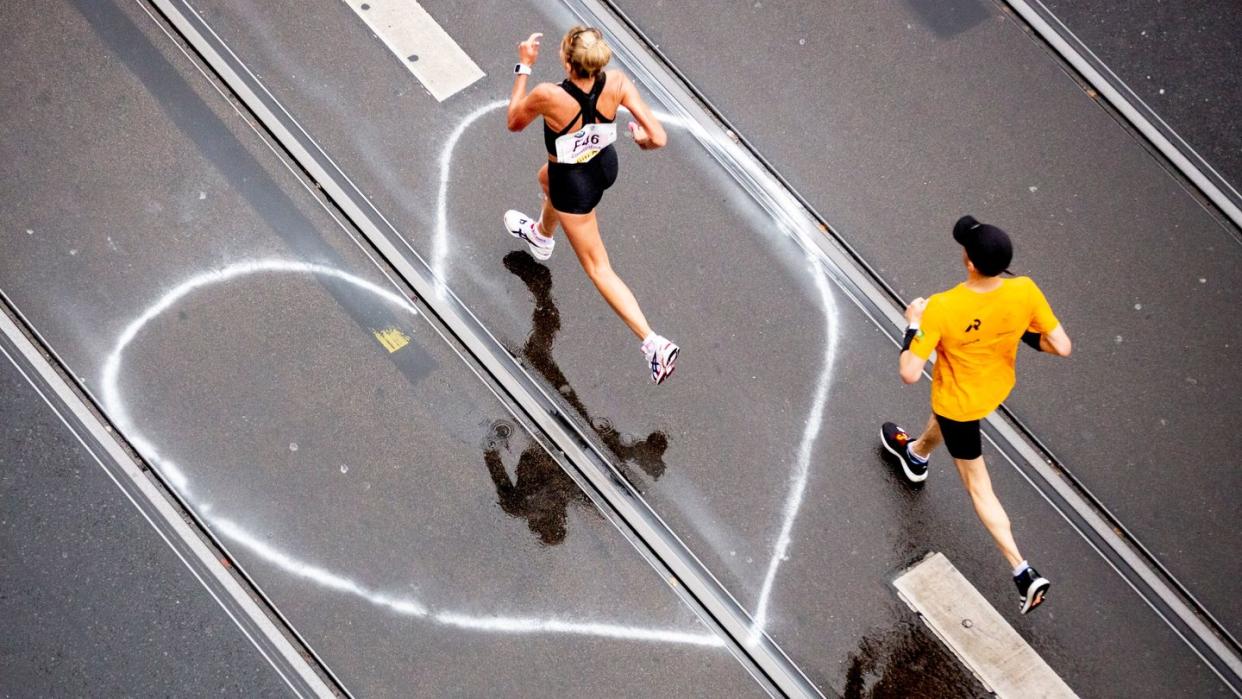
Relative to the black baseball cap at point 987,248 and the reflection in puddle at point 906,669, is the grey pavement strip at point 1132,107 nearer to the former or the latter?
the black baseball cap at point 987,248

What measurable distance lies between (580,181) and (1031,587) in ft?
9.83

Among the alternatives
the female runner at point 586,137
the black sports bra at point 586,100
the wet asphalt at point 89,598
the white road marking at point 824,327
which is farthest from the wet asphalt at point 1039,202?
the wet asphalt at point 89,598

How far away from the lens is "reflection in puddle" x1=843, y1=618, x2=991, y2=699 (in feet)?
20.2

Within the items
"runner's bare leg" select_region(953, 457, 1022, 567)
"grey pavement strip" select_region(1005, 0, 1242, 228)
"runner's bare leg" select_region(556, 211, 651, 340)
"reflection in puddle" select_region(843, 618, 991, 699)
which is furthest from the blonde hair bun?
"grey pavement strip" select_region(1005, 0, 1242, 228)

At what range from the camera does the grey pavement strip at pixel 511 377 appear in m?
6.20

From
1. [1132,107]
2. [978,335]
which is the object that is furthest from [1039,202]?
[978,335]

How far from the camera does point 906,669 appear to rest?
6.21m

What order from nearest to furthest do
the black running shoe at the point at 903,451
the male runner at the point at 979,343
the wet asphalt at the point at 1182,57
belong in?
1. the male runner at the point at 979,343
2. the black running shoe at the point at 903,451
3. the wet asphalt at the point at 1182,57

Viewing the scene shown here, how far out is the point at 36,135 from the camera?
6.94 meters

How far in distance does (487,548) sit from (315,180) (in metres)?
2.48

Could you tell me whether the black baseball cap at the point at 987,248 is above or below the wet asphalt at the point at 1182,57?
above

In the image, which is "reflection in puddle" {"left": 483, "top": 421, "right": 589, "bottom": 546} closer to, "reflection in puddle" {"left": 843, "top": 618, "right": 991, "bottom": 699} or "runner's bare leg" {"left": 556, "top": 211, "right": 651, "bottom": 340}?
"runner's bare leg" {"left": 556, "top": 211, "right": 651, "bottom": 340}

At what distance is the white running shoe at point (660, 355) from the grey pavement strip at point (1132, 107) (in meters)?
3.65

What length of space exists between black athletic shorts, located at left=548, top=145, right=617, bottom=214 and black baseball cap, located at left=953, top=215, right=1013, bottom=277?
5.86ft
